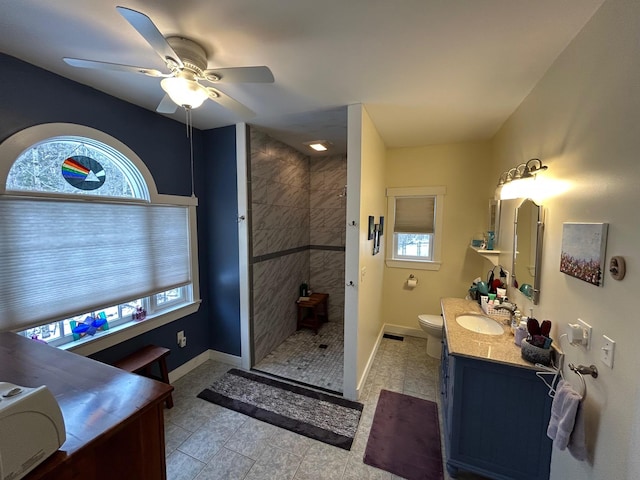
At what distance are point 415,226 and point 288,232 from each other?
1694 mm

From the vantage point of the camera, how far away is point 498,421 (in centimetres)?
151

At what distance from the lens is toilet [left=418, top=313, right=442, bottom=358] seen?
2846 millimetres

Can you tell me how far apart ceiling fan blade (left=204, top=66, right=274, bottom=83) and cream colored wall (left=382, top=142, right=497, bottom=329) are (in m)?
2.47

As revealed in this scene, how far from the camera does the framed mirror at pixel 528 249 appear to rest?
5.39 feet

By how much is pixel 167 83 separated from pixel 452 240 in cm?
320

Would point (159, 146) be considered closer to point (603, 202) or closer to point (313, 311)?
point (313, 311)

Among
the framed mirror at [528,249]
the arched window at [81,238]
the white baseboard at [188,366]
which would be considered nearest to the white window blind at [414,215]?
the framed mirror at [528,249]

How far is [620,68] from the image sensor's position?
99cm

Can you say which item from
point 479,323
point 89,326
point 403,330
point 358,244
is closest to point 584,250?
point 479,323

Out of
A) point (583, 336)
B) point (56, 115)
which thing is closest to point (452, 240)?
point (583, 336)

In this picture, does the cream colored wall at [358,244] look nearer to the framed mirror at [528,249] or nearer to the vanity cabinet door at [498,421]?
the vanity cabinet door at [498,421]

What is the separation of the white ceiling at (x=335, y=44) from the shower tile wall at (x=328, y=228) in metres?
1.80

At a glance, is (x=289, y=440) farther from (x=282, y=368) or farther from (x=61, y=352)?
(x=61, y=352)

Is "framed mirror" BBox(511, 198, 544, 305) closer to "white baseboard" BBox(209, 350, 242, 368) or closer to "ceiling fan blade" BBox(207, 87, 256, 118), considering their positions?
"ceiling fan blade" BBox(207, 87, 256, 118)
